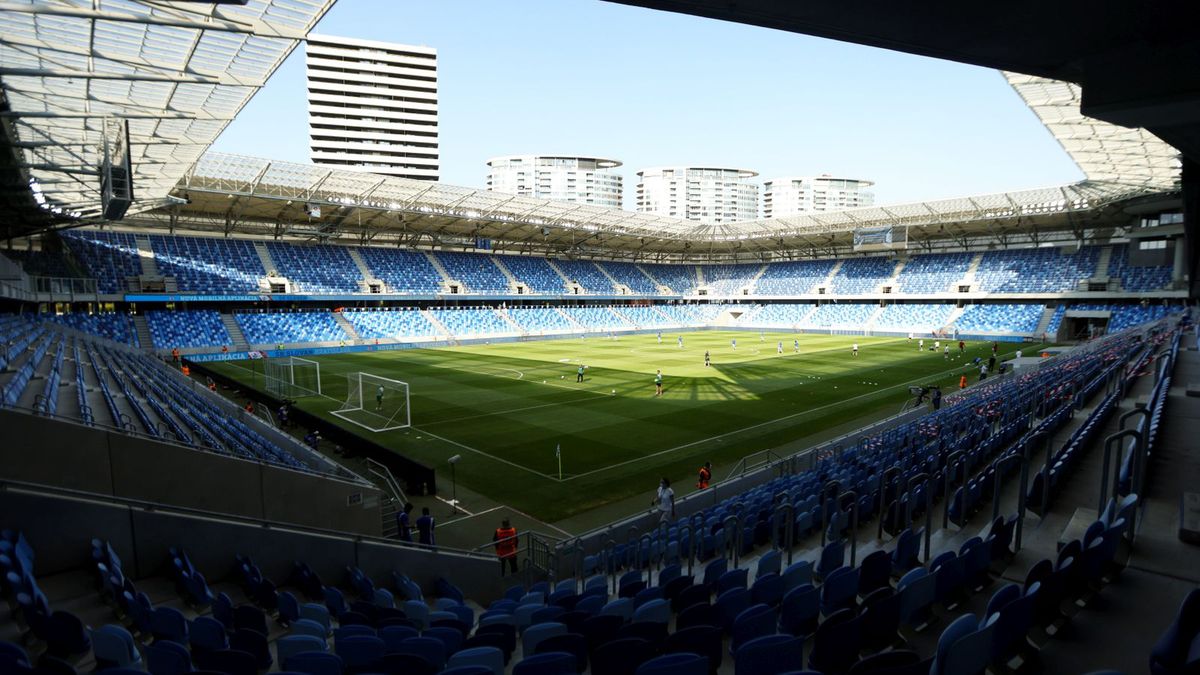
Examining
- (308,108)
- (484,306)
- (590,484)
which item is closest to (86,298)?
(484,306)

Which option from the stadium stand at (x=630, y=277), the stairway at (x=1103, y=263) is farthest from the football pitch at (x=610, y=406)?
the stadium stand at (x=630, y=277)

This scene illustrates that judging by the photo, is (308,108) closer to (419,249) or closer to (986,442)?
(419,249)

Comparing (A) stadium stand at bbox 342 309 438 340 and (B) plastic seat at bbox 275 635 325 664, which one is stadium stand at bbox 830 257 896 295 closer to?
(A) stadium stand at bbox 342 309 438 340

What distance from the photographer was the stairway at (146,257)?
4697cm

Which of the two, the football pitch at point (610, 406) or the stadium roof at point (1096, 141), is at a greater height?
the stadium roof at point (1096, 141)

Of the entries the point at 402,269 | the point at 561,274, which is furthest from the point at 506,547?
the point at 561,274

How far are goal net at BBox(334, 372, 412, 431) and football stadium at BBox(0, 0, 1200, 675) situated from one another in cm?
24

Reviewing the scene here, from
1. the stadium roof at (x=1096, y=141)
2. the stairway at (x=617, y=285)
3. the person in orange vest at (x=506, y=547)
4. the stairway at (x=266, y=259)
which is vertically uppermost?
the stadium roof at (x=1096, y=141)

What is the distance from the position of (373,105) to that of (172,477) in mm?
105450

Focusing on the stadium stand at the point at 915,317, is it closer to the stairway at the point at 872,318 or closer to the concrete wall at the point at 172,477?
the stairway at the point at 872,318

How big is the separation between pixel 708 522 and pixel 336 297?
172 feet

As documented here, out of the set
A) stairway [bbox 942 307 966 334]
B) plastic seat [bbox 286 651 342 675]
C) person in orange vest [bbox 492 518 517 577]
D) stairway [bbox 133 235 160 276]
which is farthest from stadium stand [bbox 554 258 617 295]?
plastic seat [bbox 286 651 342 675]

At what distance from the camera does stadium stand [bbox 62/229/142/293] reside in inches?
1738

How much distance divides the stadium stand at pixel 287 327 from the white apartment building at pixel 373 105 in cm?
5302
